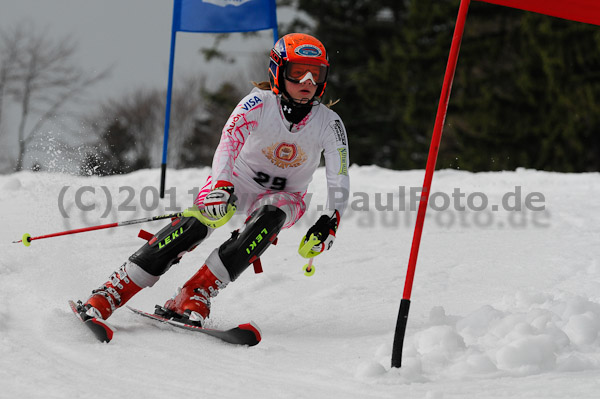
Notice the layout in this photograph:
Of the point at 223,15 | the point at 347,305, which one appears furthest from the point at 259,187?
the point at 223,15

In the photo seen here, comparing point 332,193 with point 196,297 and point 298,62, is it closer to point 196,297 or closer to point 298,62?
point 298,62

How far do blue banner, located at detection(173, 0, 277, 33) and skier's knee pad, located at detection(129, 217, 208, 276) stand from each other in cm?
421

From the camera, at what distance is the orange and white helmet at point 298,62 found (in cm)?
371

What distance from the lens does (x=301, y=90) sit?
12.3ft

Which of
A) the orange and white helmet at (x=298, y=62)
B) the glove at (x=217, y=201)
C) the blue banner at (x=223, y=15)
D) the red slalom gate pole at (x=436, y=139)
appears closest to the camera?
the red slalom gate pole at (x=436, y=139)

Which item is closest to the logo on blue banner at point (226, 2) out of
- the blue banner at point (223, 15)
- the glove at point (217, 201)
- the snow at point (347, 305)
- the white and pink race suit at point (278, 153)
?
the blue banner at point (223, 15)

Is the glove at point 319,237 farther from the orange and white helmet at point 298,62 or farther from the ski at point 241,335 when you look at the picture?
the orange and white helmet at point 298,62

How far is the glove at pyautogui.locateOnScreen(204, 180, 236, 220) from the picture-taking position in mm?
3412

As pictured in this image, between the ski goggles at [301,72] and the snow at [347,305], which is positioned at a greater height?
the ski goggles at [301,72]

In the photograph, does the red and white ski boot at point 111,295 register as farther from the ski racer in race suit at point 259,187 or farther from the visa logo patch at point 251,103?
the visa logo patch at point 251,103

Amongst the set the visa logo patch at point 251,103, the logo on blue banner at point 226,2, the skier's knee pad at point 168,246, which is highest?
the logo on blue banner at point 226,2

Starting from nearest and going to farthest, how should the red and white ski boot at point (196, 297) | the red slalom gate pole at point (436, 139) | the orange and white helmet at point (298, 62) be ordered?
1. the red slalom gate pole at point (436, 139)
2. the red and white ski boot at point (196, 297)
3. the orange and white helmet at point (298, 62)

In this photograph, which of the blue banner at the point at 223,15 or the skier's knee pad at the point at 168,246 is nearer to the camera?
the skier's knee pad at the point at 168,246

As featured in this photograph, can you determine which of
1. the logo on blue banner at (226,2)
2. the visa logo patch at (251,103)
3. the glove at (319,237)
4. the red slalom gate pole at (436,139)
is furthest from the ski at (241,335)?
the logo on blue banner at (226,2)
